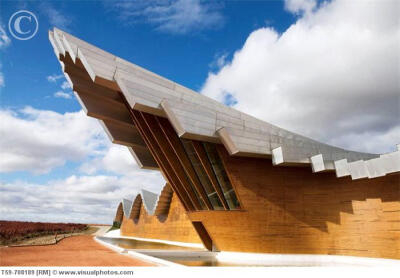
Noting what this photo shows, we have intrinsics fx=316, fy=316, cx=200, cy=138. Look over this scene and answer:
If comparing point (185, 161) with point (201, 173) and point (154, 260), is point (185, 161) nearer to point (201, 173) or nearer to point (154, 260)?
point (201, 173)

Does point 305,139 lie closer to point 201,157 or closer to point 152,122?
point 201,157

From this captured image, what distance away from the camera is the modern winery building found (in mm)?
12797

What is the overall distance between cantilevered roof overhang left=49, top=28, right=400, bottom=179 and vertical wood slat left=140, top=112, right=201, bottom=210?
201 cm

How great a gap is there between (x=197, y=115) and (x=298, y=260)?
26.4ft

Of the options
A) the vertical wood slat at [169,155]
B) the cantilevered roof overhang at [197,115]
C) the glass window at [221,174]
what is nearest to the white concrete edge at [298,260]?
the glass window at [221,174]

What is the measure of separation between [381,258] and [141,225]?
1182 inches

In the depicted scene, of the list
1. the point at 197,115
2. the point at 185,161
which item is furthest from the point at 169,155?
the point at 197,115

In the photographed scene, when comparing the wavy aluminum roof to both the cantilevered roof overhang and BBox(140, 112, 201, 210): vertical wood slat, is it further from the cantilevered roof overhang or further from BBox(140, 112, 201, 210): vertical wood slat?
the cantilevered roof overhang

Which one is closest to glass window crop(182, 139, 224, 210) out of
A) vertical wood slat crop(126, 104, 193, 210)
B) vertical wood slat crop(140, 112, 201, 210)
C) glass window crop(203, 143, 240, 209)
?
glass window crop(203, 143, 240, 209)

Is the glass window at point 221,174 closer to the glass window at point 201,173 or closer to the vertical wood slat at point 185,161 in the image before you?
the glass window at point 201,173

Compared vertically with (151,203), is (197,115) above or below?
above

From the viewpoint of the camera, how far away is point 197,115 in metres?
13.7

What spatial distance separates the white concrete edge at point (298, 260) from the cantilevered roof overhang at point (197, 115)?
11.4ft

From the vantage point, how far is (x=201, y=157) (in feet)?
51.5
